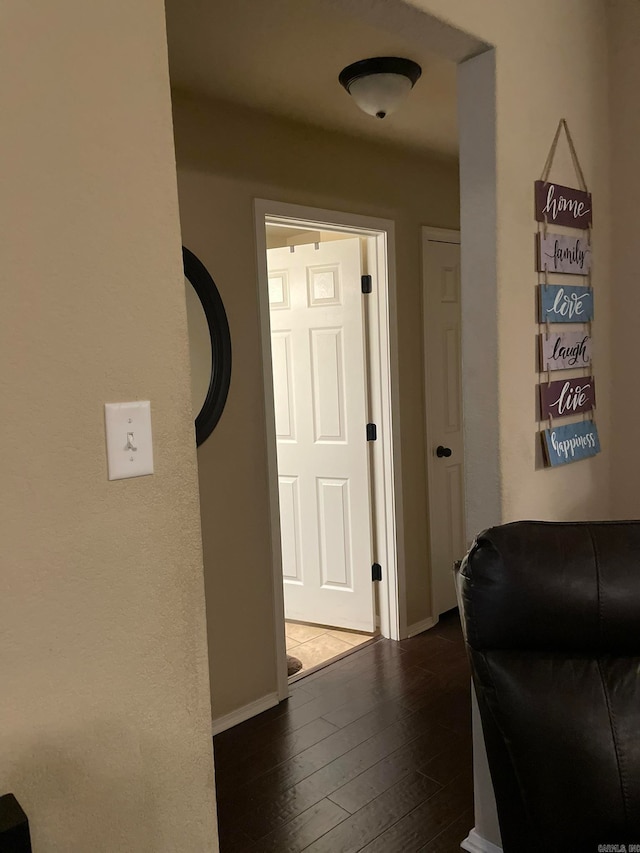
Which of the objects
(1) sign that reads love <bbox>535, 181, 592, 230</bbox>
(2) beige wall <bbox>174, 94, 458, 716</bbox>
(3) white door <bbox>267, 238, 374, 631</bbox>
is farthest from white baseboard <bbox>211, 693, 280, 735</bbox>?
(1) sign that reads love <bbox>535, 181, 592, 230</bbox>

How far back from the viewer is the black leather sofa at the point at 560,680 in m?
1.21

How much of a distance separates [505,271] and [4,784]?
148 centimetres

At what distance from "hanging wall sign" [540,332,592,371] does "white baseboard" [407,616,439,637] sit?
1987 millimetres

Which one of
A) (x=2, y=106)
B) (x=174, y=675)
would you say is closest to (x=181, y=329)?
(x=2, y=106)

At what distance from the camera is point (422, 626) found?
3.59m

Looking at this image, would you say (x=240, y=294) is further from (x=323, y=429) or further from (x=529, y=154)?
(x=529, y=154)

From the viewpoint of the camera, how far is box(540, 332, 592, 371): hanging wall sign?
6.05ft

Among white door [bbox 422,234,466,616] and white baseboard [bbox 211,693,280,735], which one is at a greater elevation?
white door [bbox 422,234,466,616]

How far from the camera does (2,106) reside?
2.90 feet

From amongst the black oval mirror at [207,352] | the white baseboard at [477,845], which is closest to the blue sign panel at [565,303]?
the black oval mirror at [207,352]

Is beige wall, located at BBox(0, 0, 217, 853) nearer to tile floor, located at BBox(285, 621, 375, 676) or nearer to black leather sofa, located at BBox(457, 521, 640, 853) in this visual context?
black leather sofa, located at BBox(457, 521, 640, 853)

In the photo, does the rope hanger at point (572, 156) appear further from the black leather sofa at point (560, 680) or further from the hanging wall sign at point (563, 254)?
the black leather sofa at point (560, 680)

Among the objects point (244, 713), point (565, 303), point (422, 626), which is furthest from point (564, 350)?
point (422, 626)

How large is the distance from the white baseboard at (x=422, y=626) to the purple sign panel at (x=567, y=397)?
190cm
